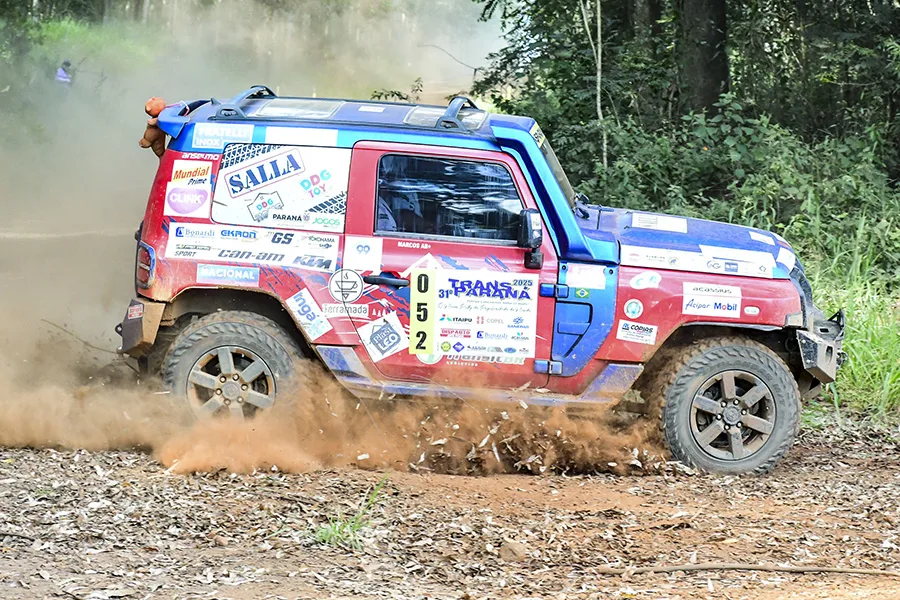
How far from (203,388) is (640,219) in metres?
2.93

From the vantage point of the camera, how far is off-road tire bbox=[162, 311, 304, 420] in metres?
6.43

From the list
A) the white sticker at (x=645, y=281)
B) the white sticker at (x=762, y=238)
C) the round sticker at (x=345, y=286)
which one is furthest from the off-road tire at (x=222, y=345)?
the white sticker at (x=762, y=238)

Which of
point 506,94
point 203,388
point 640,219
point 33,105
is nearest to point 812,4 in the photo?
point 506,94

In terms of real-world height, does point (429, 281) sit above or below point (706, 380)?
above

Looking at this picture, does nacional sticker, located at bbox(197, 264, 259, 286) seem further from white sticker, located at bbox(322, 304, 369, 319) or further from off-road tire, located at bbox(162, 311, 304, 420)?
white sticker, located at bbox(322, 304, 369, 319)

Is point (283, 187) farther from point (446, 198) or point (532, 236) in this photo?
point (532, 236)

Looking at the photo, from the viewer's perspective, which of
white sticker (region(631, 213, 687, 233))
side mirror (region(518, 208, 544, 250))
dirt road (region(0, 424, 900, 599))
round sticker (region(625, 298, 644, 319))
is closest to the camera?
dirt road (region(0, 424, 900, 599))

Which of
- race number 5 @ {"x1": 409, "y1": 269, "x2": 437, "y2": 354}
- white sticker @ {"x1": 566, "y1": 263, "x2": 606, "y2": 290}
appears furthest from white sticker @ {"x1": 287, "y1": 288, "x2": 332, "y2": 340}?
white sticker @ {"x1": 566, "y1": 263, "x2": 606, "y2": 290}

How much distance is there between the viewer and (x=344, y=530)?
5.20 meters

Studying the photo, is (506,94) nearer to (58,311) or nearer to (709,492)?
(58,311)

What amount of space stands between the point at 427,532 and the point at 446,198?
2.03 m

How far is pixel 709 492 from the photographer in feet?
20.5

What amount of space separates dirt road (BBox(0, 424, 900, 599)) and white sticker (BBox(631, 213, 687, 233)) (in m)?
1.53

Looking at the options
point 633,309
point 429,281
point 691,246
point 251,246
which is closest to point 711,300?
point 691,246
